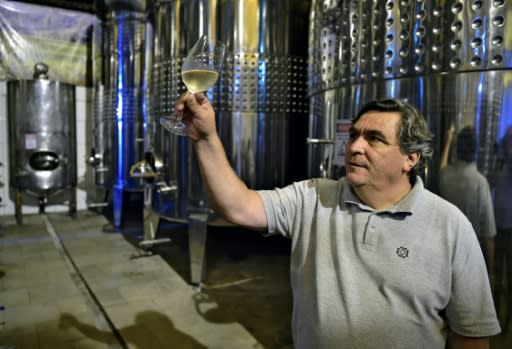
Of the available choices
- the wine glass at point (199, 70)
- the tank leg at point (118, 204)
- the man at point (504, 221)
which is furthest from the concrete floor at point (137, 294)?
the wine glass at point (199, 70)

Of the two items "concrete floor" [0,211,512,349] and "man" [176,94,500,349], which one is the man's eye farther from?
"concrete floor" [0,211,512,349]

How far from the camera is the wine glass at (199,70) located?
0.81 meters

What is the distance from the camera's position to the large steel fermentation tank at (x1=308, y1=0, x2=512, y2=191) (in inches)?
49.6

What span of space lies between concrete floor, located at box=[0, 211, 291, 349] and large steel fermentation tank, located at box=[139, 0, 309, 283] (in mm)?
338

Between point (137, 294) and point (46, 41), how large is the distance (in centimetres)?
381

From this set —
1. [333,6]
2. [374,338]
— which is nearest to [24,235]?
[333,6]

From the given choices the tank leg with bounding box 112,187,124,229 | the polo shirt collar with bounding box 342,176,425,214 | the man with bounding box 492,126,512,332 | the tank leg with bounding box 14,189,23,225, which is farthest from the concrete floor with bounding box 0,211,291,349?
the polo shirt collar with bounding box 342,176,425,214

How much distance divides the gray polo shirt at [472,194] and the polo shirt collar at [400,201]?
34cm

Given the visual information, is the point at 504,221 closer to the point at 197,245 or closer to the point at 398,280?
the point at 398,280

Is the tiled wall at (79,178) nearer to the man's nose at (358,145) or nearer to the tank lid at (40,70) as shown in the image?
the tank lid at (40,70)

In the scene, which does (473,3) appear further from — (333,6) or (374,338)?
(374,338)

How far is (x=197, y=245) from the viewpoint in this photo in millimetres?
2584

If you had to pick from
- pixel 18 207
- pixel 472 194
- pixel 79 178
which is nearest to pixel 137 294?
pixel 472 194

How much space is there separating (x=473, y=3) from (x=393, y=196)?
2.39 ft
